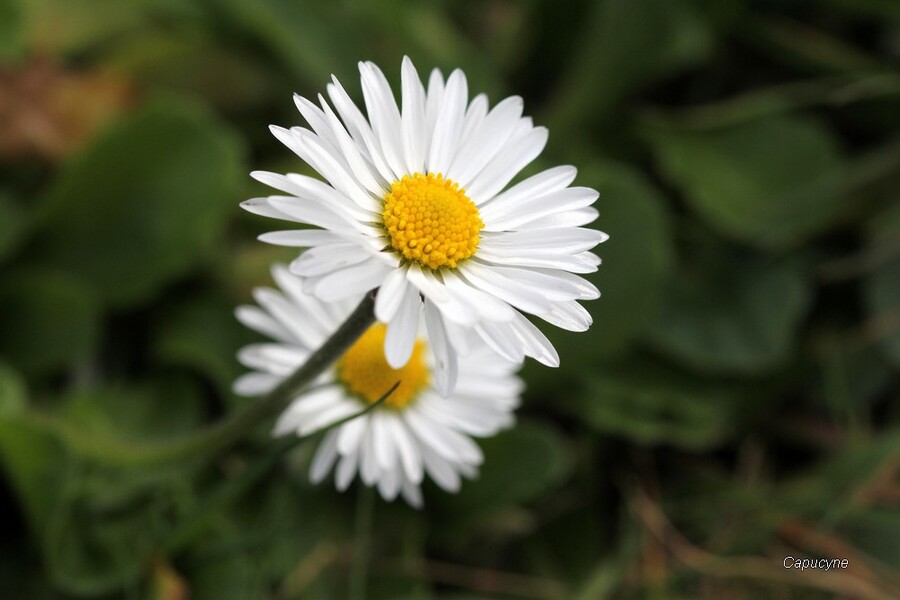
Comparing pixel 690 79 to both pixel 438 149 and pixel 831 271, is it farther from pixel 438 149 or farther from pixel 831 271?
pixel 438 149

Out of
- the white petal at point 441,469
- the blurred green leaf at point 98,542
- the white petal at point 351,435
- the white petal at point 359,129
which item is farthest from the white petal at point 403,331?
the blurred green leaf at point 98,542

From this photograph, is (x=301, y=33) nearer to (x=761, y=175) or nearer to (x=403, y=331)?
(x=761, y=175)

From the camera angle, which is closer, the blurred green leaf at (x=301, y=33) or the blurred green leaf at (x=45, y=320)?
the blurred green leaf at (x=45, y=320)

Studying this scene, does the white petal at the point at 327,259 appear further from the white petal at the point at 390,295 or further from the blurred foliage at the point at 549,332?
the blurred foliage at the point at 549,332

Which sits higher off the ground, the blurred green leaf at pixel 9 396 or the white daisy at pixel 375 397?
the white daisy at pixel 375 397

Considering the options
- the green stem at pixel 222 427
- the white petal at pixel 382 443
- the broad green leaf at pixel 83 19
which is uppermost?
the broad green leaf at pixel 83 19

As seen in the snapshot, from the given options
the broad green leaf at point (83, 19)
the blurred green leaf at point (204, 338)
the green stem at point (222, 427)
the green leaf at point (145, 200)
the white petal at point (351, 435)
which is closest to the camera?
the green stem at point (222, 427)

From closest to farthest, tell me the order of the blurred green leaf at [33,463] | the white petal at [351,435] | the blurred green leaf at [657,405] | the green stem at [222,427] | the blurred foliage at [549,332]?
the green stem at [222,427]
the white petal at [351,435]
the blurred green leaf at [33,463]
the blurred foliage at [549,332]
the blurred green leaf at [657,405]

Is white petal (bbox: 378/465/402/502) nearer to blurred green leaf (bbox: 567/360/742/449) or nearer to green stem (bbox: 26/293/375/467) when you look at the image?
green stem (bbox: 26/293/375/467)
